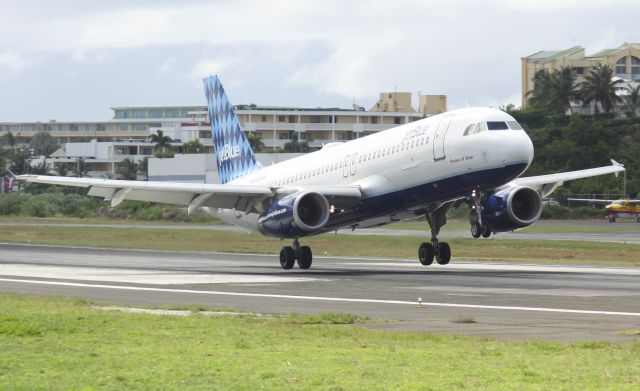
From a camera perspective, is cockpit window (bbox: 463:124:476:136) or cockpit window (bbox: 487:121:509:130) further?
cockpit window (bbox: 463:124:476:136)

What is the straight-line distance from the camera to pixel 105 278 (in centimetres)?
3803

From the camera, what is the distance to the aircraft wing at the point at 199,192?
140 ft

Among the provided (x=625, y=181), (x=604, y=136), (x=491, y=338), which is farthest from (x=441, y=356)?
(x=604, y=136)

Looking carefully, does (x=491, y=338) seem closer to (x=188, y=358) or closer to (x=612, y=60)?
(x=188, y=358)

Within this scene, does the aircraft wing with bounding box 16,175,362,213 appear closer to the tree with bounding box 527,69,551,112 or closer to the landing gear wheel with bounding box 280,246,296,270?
the landing gear wheel with bounding box 280,246,296,270

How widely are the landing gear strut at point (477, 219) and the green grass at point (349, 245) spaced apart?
13210mm

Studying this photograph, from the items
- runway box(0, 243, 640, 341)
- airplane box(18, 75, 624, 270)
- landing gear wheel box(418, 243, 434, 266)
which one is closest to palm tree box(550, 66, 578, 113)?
runway box(0, 243, 640, 341)

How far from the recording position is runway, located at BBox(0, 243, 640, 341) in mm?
23328

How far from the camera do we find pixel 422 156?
1594 inches

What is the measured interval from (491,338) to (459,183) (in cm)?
1954

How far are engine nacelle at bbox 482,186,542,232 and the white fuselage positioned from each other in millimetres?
1605

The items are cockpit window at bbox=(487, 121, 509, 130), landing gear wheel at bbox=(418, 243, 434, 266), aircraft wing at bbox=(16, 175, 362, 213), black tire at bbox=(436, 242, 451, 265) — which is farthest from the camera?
landing gear wheel at bbox=(418, 243, 434, 266)

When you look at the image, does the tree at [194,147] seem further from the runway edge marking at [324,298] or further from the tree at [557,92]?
the runway edge marking at [324,298]

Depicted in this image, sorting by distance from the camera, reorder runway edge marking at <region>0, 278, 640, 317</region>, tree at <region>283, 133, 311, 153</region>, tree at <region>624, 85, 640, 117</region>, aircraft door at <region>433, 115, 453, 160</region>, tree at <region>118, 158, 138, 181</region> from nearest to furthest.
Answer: runway edge marking at <region>0, 278, 640, 317</region> → aircraft door at <region>433, 115, 453, 160</region> → tree at <region>624, 85, 640, 117</region> → tree at <region>118, 158, 138, 181</region> → tree at <region>283, 133, 311, 153</region>
